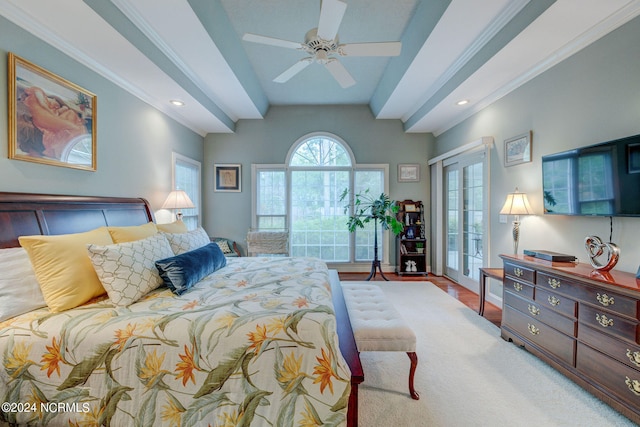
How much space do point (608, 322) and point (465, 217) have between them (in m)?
2.67

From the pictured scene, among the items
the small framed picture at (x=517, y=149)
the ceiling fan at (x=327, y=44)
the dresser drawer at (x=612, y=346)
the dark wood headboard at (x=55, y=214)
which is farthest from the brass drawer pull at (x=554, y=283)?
the dark wood headboard at (x=55, y=214)

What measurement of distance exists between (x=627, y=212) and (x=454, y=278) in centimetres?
293

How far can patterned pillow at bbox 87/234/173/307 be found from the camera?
1599 mm

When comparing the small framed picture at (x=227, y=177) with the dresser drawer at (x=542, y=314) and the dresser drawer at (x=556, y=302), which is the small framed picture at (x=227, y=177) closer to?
the dresser drawer at (x=542, y=314)

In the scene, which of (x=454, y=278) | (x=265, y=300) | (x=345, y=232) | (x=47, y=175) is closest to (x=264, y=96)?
(x=345, y=232)

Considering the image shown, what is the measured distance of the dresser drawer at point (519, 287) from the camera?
7.52 ft

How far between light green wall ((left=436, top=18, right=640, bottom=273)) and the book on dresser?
57.4 inches

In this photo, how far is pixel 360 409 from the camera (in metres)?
1.68

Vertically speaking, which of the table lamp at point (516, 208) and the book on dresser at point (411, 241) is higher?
the table lamp at point (516, 208)

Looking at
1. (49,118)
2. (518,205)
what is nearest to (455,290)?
(518,205)

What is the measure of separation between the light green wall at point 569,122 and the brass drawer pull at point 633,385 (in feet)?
2.59

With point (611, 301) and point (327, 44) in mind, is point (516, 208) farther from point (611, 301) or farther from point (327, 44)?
point (327, 44)

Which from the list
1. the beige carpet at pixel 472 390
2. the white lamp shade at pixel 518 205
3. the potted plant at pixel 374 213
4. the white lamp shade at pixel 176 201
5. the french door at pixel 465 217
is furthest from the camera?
the potted plant at pixel 374 213

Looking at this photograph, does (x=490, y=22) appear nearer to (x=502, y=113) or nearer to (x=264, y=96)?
(x=502, y=113)
